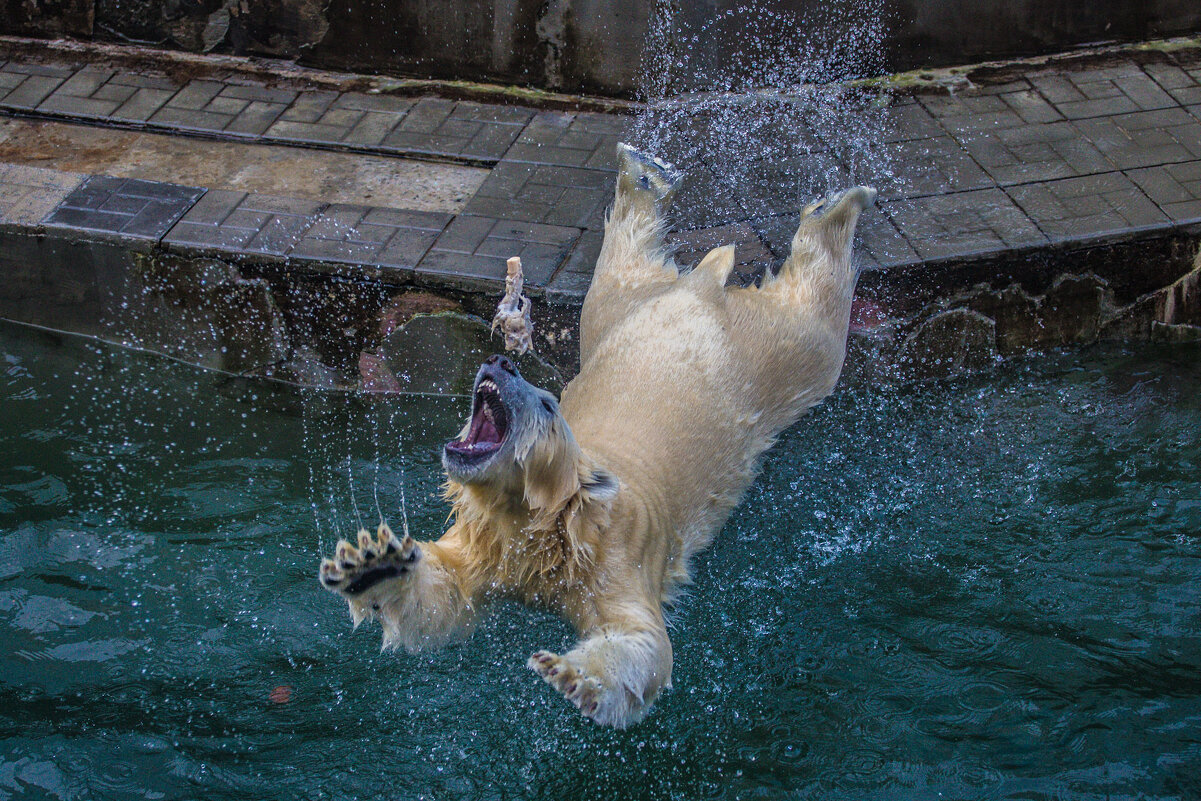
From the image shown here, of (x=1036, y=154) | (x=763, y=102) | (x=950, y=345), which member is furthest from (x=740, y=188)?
(x=1036, y=154)

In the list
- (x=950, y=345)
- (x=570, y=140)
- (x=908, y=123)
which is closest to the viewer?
(x=950, y=345)

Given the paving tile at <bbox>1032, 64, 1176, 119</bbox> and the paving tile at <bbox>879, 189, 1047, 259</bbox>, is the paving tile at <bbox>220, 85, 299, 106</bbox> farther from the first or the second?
the paving tile at <bbox>1032, 64, 1176, 119</bbox>

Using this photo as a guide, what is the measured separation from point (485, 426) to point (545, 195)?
3.08 metres

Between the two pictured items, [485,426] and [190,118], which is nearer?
[485,426]

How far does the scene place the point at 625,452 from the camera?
406 centimetres

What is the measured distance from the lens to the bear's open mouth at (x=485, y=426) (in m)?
3.21

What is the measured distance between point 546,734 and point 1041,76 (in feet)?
17.2

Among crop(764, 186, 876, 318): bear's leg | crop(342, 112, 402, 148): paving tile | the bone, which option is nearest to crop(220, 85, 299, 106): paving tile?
crop(342, 112, 402, 148): paving tile

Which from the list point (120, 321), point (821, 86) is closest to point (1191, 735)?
point (821, 86)

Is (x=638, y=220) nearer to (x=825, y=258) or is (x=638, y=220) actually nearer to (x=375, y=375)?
(x=825, y=258)

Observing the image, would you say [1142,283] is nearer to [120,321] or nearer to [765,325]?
[765,325]

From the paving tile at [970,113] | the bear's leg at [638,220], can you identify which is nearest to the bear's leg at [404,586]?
the bear's leg at [638,220]

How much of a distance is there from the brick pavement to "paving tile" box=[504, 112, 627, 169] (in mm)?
13

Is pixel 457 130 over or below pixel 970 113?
below
